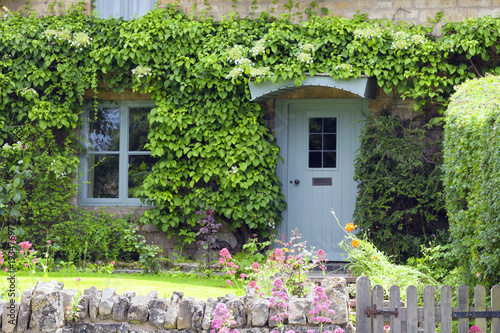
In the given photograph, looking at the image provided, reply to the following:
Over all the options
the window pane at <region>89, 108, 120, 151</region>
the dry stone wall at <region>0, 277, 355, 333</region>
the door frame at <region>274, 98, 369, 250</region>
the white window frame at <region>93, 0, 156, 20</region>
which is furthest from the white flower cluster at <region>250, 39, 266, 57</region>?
the dry stone wall at <region>0, 277, 355, 333</region>

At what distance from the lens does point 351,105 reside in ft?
27.6

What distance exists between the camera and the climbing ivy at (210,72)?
782 centimetres

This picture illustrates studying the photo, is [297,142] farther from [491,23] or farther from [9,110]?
[9,110]

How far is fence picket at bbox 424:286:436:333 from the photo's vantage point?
12.3ft

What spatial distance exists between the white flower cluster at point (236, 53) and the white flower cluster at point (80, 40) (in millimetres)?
2012

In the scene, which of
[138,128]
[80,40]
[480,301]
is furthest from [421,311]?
[80,40]

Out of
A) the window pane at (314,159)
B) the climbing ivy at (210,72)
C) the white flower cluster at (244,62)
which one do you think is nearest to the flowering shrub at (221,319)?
the climbing ivy at (210,72)

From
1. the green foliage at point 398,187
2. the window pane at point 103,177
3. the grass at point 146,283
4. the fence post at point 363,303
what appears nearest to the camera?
the fence post at point 363,303

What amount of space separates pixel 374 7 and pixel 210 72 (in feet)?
7.98

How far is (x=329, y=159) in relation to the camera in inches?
334

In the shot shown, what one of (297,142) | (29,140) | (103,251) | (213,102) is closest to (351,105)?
(297,142)

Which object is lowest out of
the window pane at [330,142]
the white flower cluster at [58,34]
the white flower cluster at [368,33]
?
the window pane at [330,142]

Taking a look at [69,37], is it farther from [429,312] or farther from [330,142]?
[429,312]

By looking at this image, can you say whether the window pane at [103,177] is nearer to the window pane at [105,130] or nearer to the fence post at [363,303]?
the window pane at [105,130]
